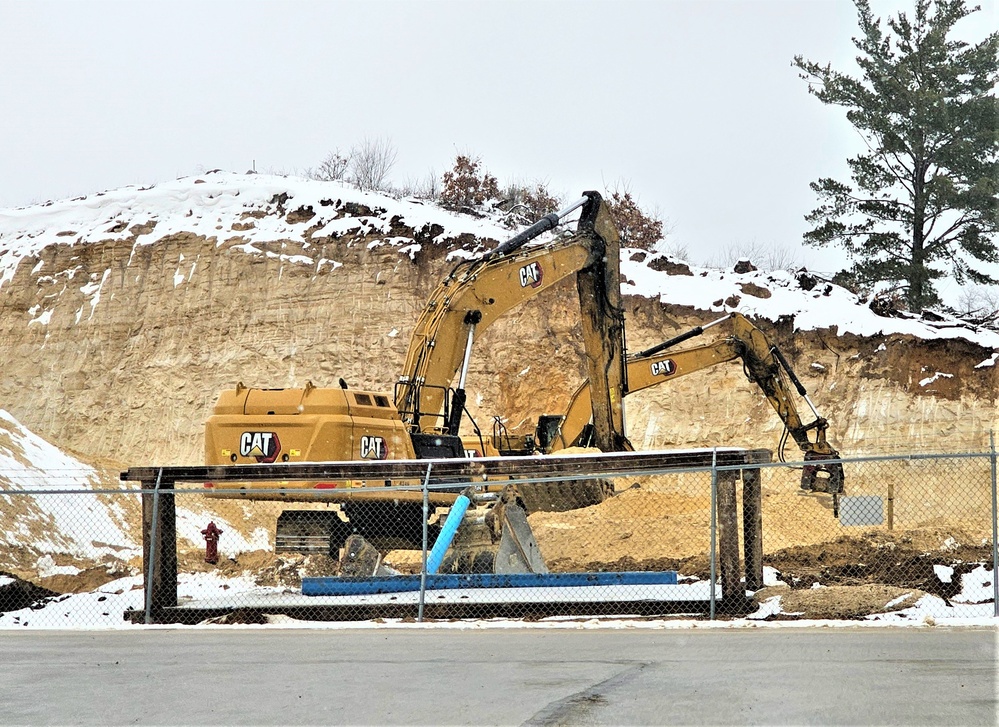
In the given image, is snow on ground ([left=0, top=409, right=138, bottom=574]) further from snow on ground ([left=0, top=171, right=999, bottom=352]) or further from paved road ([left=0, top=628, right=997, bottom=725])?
snow on ground ([left=0, top=171, right=999, bottom=352])

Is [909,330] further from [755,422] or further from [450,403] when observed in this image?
[450,403]

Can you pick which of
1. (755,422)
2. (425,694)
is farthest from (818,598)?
(755,422)

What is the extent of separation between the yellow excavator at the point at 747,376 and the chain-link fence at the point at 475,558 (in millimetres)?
695

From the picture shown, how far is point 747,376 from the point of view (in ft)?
71.5

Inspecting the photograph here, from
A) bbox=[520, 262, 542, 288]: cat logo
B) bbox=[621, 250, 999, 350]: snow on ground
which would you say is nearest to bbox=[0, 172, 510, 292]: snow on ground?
bbox=[621, 250, 999, 350]: snow on ground

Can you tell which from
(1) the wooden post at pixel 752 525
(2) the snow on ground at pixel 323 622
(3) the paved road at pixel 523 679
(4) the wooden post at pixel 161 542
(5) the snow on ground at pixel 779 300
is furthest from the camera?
(5) the snow on ground at pixel 779 300

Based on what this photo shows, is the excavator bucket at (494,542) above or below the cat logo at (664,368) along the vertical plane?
below

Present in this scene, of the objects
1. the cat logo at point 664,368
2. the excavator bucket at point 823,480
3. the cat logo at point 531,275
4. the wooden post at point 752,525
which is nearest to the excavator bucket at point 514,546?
the wooden post at point 752,525

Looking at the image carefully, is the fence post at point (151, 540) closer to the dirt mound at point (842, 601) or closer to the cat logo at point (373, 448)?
the cat logo at point (373, 448)

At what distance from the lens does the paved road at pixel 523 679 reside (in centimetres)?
684

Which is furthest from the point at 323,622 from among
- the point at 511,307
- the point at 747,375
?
the point at 747,375

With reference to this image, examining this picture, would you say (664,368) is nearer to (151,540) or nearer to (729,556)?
(729,556)

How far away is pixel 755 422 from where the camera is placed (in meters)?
29.5

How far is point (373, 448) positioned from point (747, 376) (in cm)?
838
